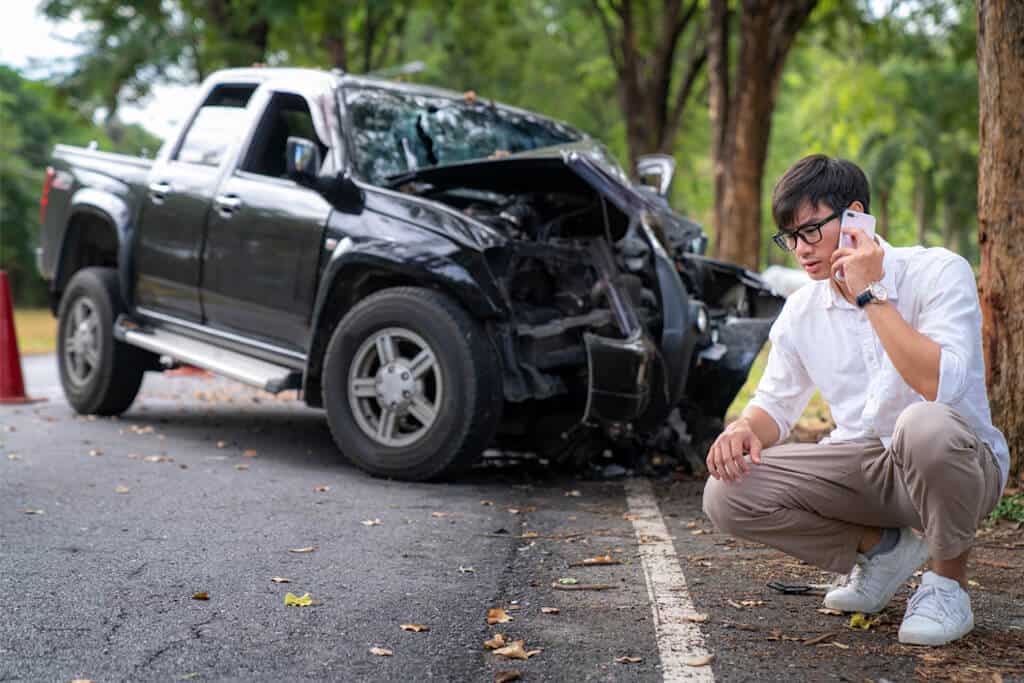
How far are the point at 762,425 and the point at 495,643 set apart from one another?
1.11 meters

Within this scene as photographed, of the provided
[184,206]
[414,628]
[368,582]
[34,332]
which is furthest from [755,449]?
[34,332]

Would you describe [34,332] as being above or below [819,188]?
below

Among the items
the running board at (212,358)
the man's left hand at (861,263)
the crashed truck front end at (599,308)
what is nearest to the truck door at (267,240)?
the running board at (212,358)

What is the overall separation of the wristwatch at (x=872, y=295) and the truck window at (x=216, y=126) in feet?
17.0

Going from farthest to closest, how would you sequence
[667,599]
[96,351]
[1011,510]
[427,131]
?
[96,351] < [427,131] < [1011,510] < [667,599]

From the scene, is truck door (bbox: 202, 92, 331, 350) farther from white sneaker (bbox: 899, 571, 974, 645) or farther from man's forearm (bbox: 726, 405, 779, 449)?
white sneaker (bbox: 899, 571, 974, 645)

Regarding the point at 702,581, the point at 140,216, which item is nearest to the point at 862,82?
the point at 140,216

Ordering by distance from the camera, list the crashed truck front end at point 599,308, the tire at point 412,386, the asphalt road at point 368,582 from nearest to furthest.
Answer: the asphalt road at point 368,582
the tire at point 412,386
the crashed truck front end at point 599,308

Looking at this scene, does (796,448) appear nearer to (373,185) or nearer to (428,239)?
(428,239)

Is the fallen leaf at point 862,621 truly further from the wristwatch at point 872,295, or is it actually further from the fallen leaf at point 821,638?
the wristwatch at point 872,295

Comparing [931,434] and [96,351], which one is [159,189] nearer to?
[96,351]

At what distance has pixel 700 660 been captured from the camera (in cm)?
371

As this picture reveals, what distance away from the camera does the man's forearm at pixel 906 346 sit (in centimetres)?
374

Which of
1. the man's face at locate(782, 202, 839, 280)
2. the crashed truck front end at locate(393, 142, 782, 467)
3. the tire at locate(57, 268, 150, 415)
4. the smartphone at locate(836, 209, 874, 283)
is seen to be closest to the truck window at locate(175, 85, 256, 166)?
the tire at locate(57, 268, 150, 415)
